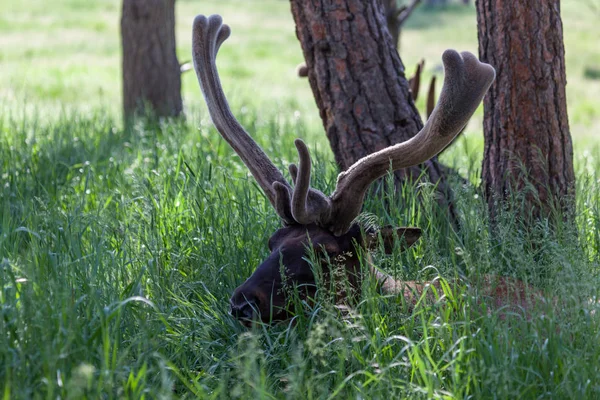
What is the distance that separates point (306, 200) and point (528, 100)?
1648mm

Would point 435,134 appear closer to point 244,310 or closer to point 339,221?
point 339,221

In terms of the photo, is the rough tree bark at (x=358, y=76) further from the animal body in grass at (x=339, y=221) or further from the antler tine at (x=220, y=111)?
the animal body in grass at (x=339, y=221)

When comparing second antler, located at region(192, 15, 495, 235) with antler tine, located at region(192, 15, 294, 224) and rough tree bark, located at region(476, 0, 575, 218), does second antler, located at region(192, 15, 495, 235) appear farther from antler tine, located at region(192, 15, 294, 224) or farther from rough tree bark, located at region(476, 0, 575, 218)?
rough tree bark, located at region(476, 0, 575, 218)

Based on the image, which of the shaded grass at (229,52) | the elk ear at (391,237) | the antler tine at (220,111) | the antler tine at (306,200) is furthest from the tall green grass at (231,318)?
the shaded grass at (229,52)

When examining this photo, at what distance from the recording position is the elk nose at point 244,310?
127 inches

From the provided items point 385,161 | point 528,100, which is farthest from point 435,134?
point 528,100

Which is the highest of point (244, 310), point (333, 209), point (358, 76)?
point (358, 76)

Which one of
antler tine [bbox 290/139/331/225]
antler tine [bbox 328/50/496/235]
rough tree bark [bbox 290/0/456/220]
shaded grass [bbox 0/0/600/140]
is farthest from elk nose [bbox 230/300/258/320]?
shaded grass [bbox 0/0/600/140]

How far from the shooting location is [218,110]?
397cm

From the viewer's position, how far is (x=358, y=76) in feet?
16.1

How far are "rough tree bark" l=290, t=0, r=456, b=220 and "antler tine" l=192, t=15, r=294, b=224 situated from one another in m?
0.88

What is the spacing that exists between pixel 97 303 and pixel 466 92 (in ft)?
5.82

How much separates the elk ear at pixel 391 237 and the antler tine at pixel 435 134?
0.40ft

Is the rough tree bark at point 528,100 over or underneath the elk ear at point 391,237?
over
